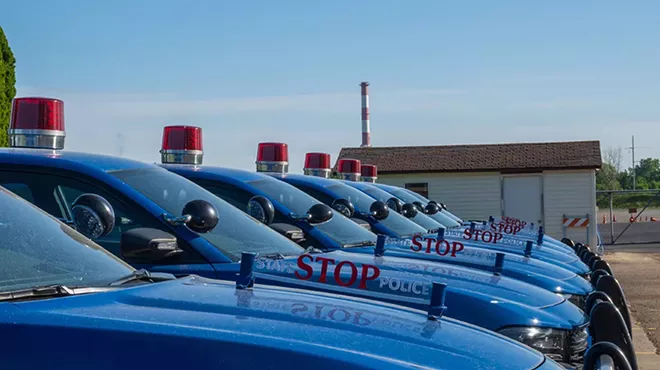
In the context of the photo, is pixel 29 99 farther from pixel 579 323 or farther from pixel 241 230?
pixel 579 323

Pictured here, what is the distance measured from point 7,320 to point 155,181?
2597 mm

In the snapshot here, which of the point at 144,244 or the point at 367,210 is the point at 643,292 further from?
the point at 144,244

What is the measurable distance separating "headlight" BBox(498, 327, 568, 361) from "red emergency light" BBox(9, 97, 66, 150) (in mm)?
3124

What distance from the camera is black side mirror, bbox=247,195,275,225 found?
5949 mm

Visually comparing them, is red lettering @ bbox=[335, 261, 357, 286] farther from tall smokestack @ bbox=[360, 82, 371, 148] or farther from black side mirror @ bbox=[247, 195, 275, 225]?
tall smokestack @ bbox=[360, 82, 371, 148]

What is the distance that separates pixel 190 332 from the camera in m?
2.35

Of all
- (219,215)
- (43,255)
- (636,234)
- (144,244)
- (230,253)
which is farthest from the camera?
(636,234)

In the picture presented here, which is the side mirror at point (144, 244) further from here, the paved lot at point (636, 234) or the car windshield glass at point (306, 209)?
the paved lot at point (636, 234)

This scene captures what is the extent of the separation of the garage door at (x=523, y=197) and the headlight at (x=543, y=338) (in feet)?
75.7

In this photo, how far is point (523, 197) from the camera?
28188 millimetres

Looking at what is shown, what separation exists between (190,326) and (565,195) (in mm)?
26115

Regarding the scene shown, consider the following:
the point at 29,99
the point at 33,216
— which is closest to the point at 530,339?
the point at 33,216

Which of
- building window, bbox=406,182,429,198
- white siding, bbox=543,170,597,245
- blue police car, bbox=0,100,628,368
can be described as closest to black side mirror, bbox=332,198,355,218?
blue police car, bbox=0,100,628,368

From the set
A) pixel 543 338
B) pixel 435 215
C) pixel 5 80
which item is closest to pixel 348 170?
pixel 435 215
